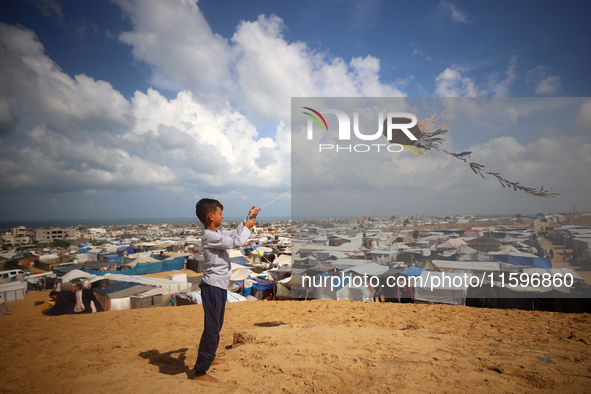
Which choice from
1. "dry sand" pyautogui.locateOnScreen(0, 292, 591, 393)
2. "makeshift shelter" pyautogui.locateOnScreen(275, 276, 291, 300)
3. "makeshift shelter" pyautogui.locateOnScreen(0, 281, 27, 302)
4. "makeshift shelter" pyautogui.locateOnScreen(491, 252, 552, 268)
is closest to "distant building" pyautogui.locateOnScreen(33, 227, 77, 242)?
"makeshift shelter" pyautogui.locateOnScreen(0, 281, 27, 302)

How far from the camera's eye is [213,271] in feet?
10.7

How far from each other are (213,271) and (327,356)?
1921 millimetres

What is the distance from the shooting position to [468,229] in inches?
717

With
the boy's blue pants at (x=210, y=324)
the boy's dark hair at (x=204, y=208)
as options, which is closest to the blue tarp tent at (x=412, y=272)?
the boy's blue pants at (x=210, y=324)

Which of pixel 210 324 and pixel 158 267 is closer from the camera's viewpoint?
pixel 210 324

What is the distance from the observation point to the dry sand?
274 centimetres

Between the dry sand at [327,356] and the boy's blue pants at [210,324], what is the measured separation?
222mm

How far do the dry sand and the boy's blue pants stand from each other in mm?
222

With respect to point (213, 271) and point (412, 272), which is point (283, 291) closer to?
point (412, 272)

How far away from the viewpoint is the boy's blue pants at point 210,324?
306cm

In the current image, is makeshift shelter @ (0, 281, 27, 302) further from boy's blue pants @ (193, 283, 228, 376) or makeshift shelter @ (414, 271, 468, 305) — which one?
makeshift shelter @ (414, 271, 468, 305)

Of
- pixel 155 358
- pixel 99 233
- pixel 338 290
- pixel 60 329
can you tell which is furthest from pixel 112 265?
pixel 99 233

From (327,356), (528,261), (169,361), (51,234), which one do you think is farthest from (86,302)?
(51,234)

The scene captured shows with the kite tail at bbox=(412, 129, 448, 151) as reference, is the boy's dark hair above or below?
below
